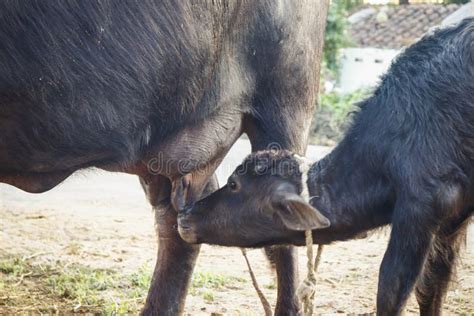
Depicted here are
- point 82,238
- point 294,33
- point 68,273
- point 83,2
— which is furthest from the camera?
point 82,238

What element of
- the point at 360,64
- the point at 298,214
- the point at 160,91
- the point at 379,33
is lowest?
the point at 298,214

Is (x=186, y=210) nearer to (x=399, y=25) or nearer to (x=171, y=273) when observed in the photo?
(x=171, y=273)

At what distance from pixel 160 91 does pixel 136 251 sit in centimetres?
288

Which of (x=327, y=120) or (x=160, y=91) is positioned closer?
(x=160, y=91)

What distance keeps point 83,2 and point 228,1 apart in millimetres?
787

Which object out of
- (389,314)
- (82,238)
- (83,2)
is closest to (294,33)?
(83,2)

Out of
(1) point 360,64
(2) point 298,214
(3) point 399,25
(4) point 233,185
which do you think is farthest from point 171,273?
(3) point 399,25

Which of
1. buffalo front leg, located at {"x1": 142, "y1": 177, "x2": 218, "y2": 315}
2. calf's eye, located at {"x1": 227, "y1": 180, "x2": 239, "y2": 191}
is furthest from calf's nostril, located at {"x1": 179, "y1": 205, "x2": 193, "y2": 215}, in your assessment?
buffalo front leg, located at {"x1": 142, "y1": 177, "x2": 218, "y2": 315}

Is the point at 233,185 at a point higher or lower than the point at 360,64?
lower

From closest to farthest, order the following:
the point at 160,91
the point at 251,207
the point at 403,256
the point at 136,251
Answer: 1. the point at 403,256
2. the point at 160,91
3. the point at 251,207
4. the point at 136,251

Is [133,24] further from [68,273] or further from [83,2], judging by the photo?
[68,273]

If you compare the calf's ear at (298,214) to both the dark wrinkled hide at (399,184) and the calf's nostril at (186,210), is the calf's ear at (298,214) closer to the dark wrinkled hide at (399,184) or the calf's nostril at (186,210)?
the dark wrinkled hide at (399,184)

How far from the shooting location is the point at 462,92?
4.22 meters

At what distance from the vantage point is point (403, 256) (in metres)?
4.04
